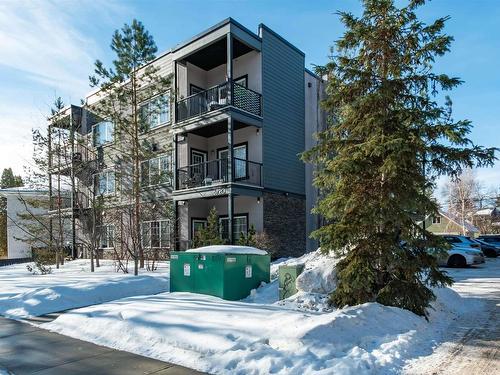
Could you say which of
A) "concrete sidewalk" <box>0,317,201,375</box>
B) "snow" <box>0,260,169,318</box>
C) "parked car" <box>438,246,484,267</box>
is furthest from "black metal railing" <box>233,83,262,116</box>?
"concrete sidewalk" <box>0,317,201,375</box>

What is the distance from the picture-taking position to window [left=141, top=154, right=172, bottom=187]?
19552mm

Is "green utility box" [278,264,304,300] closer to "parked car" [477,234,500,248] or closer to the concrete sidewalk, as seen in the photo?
the concrete sidewalk

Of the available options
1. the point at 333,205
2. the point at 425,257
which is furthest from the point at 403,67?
the point at 425,257

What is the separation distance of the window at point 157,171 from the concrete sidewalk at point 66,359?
12.8 m

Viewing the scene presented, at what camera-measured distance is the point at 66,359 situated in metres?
5.65

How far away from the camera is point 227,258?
369 inches

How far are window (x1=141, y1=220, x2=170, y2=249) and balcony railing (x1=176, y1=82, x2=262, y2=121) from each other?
5.50 metres

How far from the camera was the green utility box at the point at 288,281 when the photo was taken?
923 centimetres

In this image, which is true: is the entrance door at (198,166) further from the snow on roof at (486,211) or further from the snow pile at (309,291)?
the snow on roof at (486,211)

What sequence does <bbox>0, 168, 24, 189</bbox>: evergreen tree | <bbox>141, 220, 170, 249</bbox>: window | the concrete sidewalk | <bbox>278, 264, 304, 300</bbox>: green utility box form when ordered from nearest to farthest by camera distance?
the concrete sidewalk < <bbox>278, 264, 304, 300</bbox>: green utility box < <bbox>141, 220, 170, 249</bbox>: window < <bbox>0, 168, 24, 189</bbox>: evergreen tree

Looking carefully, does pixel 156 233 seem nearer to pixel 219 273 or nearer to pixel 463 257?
pixel 219 273

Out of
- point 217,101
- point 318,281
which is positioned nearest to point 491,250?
point 217,101

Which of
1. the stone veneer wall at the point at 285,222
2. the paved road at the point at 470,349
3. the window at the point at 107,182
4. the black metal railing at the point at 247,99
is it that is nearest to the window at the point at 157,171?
the window at the point at 107,182

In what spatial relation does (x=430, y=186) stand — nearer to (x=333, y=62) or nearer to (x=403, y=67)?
(x=403, y=67)
